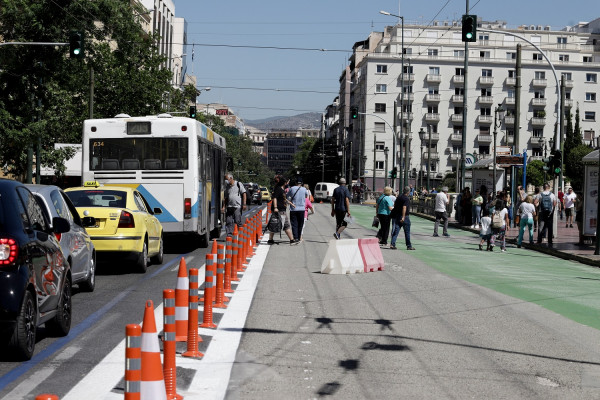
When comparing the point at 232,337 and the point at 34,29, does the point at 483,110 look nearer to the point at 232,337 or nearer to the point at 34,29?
the point at 34,29

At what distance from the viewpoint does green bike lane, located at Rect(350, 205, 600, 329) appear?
13727mm

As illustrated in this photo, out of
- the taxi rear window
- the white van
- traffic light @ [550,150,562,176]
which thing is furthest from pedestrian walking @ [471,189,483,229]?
the white van

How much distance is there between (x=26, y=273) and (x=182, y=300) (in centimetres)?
132

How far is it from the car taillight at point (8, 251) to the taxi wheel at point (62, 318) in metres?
1.42

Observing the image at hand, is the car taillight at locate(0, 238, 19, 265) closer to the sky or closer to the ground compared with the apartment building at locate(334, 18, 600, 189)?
closer to the ground

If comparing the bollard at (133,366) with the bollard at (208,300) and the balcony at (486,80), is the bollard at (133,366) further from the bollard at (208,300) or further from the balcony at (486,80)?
the balcony at (486,80)

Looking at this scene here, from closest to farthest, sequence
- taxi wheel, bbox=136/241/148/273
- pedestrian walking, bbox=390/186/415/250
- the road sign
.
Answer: taxi wheel, bbox=136/241/148/273
pedestrian walking, bbox=390/186/415/250
the road sign

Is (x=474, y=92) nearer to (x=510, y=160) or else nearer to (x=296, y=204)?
(x=510, y=160)

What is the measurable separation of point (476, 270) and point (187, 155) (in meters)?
6.84

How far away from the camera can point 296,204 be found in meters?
25.0

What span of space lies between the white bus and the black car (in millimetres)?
11457

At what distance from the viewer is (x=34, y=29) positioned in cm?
3203

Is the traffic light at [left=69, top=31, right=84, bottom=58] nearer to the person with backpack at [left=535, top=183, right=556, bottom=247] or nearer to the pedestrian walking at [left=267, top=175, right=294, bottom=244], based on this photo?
the pedestrian walking at [left=267, top=175, right=294, bottom=244]

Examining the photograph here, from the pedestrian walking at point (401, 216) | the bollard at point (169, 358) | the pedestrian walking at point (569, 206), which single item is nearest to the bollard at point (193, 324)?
the bollard at point (169, 358)
